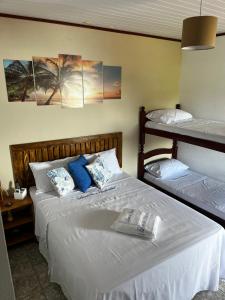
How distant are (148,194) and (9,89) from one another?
6.12ft

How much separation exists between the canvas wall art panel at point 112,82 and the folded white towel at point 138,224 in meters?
1.72

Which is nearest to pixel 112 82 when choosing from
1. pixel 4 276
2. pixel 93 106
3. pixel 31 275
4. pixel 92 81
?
pixel 92 81

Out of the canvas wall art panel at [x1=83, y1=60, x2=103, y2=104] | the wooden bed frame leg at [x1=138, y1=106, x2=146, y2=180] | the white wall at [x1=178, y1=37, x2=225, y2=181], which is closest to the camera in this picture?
the canvas wall art panel at [x1=83, y1=60, x2=103, y2=104]

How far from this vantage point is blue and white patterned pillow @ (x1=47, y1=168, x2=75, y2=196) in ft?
8.11

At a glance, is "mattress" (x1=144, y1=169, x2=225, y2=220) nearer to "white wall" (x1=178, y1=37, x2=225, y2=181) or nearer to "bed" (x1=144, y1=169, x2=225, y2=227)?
"bed" (x1=144, y1=169, x2=225, y2=227)

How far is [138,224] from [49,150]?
4.86 feet

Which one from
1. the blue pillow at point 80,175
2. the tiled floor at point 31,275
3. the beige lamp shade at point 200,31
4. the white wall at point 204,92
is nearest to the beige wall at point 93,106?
the white wall at point 204,92

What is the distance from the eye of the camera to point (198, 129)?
2689 millimetres

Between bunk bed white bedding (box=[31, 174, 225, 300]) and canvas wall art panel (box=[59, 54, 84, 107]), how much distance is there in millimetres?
1205

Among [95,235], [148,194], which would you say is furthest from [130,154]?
[95,235]

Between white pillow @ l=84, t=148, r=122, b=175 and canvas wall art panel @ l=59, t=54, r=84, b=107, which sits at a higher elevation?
canvas wall art panel @ l=59, t=54, r=84, b=107

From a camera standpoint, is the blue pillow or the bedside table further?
the blue pillow

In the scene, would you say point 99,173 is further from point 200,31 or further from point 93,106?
point 200,31

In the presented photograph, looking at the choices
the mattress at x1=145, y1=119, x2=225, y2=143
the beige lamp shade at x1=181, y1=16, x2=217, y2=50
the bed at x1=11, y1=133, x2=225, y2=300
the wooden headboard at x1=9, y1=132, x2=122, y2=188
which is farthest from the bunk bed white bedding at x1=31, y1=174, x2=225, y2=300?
the beige lamp shade at x1=181, y1=16, x2=217, y2=50
